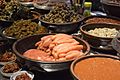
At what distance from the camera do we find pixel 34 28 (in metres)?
2.23

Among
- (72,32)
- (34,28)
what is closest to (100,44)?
(72,32)

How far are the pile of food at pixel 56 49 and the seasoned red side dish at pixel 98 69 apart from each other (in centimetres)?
17

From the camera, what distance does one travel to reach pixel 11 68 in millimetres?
1838

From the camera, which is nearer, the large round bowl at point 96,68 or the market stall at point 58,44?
the large round bowl at point 96,68

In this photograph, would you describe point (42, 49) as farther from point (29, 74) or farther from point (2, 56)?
point (2, 56)

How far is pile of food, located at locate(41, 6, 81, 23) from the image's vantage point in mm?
2375

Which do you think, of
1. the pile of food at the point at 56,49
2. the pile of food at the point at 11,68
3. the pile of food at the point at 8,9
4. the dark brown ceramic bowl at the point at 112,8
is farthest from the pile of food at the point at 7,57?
the dark brown ceramic bowl at the point at 112,8

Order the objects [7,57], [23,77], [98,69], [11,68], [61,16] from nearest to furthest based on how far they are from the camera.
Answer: [98,69] → [23,77] → [11,68] → [7,57] → [61,16]

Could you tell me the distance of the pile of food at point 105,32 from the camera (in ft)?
6.81

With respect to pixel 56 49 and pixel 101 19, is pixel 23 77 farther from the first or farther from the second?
pixel 101 19

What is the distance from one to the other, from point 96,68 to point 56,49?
42 cm

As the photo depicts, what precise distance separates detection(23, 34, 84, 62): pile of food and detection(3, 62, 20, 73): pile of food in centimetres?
14

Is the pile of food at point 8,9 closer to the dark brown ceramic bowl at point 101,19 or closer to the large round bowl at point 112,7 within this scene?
the dark brown ceramic bowl at point 101,19

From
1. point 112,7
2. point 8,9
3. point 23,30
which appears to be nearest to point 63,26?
point 23,30
